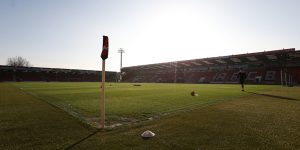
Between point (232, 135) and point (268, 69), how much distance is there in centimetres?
6182

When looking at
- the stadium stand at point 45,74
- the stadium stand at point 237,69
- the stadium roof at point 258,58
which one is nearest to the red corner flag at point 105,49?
the stadium stand at point 237,69

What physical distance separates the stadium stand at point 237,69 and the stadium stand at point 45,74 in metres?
26.5

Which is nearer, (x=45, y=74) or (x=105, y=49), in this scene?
(x=105, y=49)

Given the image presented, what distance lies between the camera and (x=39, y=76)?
90.6 m

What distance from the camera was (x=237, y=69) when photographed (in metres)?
64.4

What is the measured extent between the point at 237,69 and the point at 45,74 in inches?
3114

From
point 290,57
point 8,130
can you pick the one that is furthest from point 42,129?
point 290,57

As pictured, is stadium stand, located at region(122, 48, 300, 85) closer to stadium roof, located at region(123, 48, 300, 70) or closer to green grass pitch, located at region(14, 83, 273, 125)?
stadium roof, located at region(123, 48, 300, 70)

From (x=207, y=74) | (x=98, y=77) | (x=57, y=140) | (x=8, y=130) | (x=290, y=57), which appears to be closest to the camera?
(x=57, y=140)

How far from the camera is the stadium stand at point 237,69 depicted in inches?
1972

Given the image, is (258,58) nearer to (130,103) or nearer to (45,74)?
(130,103)

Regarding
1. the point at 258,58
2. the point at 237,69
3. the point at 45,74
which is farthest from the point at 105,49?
the point at 45,74

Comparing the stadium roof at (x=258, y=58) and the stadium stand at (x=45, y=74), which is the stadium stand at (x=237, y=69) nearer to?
the stadium roof at (x=258, y=58)

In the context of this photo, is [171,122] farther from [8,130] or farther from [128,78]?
[128,78]
